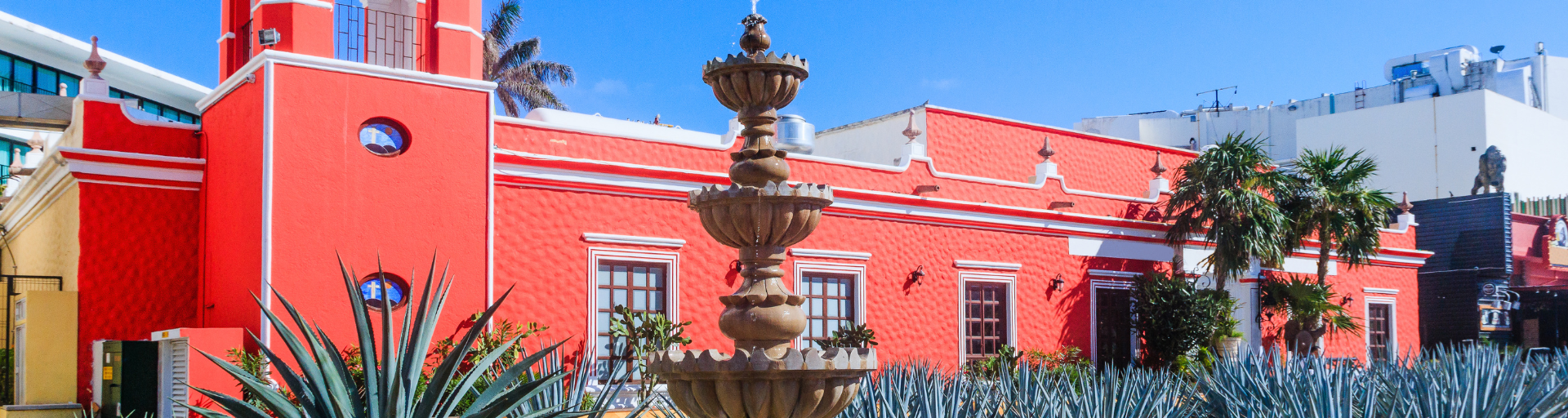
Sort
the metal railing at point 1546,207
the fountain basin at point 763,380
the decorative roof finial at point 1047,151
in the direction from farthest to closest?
the metal railing at point 1546,207 < the decorative roof finial at point 1047,151 < the fountain basin at point 763,380

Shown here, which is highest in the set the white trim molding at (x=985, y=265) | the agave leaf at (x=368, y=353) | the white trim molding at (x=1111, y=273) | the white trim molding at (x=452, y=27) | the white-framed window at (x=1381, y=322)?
the white trim molding at (x=452, y=27)

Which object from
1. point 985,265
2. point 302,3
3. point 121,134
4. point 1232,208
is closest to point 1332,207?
point 1232,208

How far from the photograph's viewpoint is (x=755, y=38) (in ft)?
17.7

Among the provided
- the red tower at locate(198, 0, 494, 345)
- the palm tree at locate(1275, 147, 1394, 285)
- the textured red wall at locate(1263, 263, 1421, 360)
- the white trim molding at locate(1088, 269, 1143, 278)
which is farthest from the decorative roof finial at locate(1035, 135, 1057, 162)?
the red tower at locate(198, 0, 494, 345)

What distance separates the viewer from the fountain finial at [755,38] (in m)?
5.40

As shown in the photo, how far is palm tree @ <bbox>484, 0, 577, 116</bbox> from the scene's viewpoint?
82.3 feet

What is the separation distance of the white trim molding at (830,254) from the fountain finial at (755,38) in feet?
23.2

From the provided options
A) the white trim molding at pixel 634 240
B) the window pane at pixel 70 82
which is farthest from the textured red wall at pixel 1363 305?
the window pane at pixel 70 82

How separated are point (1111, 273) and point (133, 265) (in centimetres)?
1097

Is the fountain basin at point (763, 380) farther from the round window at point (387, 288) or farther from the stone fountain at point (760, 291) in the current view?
the round window at point (387, 288)

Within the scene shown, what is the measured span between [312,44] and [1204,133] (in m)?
25.1

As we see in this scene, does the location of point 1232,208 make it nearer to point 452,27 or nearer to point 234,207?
point 452,27

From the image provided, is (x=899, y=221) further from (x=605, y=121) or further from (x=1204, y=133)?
(x=1204, y=133)

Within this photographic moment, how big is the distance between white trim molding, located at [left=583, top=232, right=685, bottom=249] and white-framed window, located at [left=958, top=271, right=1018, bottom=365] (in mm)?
3835
